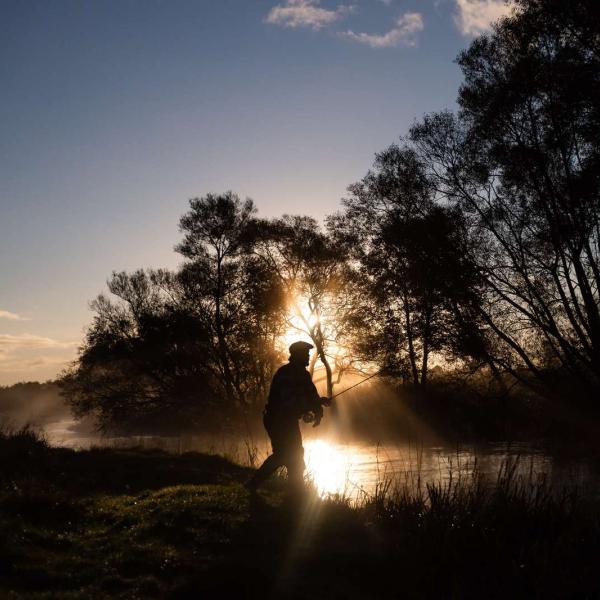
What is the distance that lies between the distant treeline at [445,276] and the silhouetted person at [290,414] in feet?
34.4

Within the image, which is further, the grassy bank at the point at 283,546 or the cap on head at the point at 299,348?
→ the cap on head at the point at 299,348

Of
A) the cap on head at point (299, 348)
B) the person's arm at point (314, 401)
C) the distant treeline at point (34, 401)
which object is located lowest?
the person's arm at point (314, 401)

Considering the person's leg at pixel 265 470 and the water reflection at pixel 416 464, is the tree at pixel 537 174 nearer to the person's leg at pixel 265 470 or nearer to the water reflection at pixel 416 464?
the water reflection at pixel 416 464

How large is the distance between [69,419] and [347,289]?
41170 millimetres

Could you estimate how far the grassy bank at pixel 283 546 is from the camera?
226 inches

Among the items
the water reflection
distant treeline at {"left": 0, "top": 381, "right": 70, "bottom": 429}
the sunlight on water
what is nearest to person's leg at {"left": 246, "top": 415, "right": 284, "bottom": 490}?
the water reflection

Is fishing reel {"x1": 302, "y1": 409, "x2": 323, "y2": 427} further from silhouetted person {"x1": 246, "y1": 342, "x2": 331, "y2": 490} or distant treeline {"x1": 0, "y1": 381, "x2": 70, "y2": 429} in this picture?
distant treeline {"x1": 0, "y1": 381, "x2": 70, "y2": 429}

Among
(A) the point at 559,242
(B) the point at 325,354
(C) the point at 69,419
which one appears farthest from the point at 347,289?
(C) the point at 69,419

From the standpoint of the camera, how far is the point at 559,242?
61.3 ft

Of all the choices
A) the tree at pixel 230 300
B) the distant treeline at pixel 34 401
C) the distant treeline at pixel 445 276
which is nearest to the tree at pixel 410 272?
the distant treeline at pixel 445 276

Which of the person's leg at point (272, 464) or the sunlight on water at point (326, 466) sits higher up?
the person's leg at point (272, 464)

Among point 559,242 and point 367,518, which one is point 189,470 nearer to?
point 367,518

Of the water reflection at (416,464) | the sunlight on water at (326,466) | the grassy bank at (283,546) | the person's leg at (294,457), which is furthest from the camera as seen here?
the sunlight on water at (326,466)

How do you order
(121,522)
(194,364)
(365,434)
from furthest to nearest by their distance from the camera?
(194,364), (365,434), (121,522)
